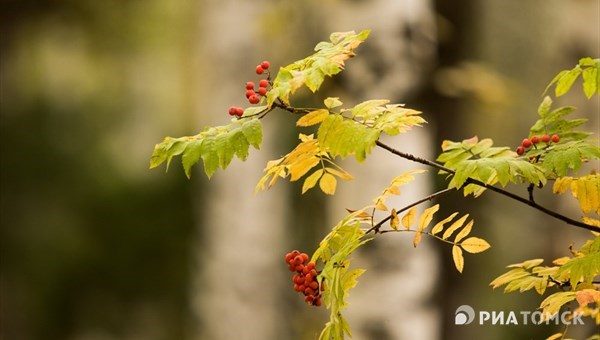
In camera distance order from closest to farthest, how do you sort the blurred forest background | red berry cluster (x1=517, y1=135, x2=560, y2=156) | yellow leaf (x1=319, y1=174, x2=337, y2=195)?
red berry cluster (x1=517, y1=135, x2=560, y2=156), yellow leaf (x1=319, y1=174, x2=337, y2=195), the blurred forest background

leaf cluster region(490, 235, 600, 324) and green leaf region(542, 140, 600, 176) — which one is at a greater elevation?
green leaf region(542, 140, 600, 176)

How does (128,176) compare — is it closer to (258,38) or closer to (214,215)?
(214,215)

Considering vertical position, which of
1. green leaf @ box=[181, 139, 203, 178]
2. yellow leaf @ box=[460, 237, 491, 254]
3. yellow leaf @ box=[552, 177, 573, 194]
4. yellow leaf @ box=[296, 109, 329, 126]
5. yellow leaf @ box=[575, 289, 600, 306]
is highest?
yellow leaf @ box=[296, 109, 329, 126]


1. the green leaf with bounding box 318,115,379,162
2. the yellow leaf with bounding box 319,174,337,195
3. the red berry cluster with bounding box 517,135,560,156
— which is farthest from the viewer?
the yellow leaf with bounding box 319,174,337,195

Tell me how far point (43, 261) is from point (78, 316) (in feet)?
1.19

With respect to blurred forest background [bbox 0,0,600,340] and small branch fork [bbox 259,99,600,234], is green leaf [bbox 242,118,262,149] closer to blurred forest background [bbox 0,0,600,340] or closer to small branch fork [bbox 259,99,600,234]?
small branch fork [bbox 259,99,600,234]

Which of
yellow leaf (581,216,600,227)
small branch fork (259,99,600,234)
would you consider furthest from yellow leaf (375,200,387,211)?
yellow leaf (581,216,600,227)

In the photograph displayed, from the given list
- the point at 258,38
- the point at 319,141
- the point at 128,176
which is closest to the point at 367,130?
the point at 319,141

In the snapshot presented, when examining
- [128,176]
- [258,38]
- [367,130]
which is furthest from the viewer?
[128,176]

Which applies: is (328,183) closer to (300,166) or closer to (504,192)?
(300,166)

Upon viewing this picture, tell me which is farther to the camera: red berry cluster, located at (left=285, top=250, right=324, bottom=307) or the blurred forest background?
the blurred forest background

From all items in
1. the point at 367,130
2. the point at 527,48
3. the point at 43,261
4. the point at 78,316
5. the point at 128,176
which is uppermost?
the point at 367,130

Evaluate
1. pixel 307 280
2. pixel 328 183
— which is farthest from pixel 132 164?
pixel 307 280

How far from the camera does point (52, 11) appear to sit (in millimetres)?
4871
